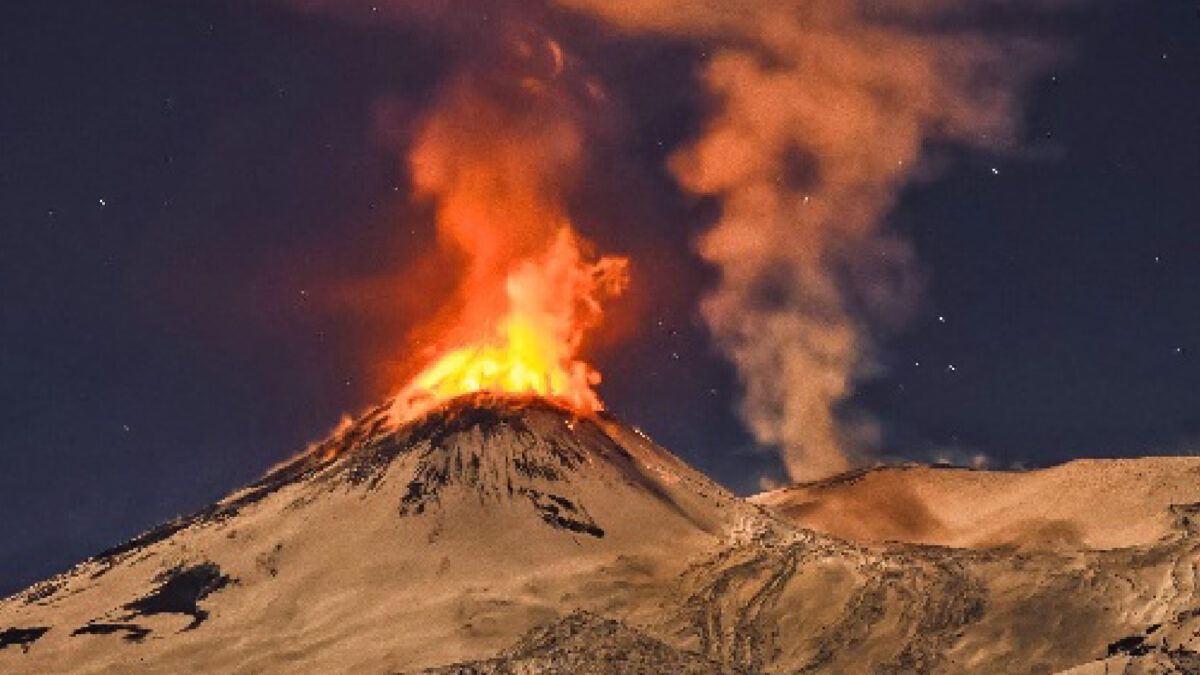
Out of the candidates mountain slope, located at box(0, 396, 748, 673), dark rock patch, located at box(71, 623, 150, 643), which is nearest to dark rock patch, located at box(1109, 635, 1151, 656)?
mountain slope, located at box(0, 396, 748, 673)

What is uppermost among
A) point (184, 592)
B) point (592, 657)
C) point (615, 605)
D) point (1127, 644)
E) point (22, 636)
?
point (184, 592)

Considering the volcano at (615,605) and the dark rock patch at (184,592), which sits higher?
the dark rock patch at (184,592)

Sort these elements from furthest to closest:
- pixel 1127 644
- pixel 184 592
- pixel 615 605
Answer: pixel 184 592
pixel 615 605
pixel 1127 644

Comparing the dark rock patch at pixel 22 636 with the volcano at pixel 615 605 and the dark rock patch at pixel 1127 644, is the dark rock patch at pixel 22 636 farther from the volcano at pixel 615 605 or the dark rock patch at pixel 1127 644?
the dark rock patch at pixel 1127 644

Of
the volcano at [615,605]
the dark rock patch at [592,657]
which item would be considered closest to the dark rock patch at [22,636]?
the volcano at [615,605]

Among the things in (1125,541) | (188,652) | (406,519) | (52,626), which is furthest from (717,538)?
(52,626)

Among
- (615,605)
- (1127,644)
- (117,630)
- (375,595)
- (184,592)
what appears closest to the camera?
(1127,644)

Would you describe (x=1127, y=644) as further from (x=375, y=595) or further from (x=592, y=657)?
(x=375, y=595)

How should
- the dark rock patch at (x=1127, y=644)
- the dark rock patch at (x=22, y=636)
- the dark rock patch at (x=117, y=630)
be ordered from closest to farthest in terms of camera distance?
the dark rock patch at (x=1127, y=644) → the dark rock patch at (x=117, y=630) → the dark rock patch at (x=22, y=636)

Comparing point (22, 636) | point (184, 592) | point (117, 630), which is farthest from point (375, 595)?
point (22, 636)

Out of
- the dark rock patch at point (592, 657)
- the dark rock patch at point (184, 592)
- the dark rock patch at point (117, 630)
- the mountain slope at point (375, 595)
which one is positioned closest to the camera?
the dark rock patch at point (592, 657)

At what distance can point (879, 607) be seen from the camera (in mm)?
163000

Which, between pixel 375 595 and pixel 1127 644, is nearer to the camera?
pixel 1127 644

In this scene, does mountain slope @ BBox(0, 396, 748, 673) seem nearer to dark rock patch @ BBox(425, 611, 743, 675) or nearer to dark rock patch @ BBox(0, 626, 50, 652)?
dark rock patch @ BBox(0, 626, 50, 652)
